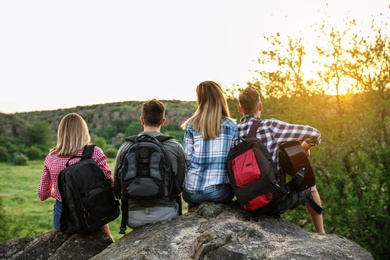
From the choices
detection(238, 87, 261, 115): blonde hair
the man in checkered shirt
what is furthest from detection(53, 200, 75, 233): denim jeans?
detection(238, 87, 261, 115): blonde hair

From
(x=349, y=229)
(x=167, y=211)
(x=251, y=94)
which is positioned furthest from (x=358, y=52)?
(x=167, y=211)

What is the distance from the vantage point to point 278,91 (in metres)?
15.3

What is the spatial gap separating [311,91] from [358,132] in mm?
1963

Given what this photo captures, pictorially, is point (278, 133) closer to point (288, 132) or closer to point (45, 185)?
point (288, 132)

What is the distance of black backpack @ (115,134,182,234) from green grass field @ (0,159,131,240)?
694 inches

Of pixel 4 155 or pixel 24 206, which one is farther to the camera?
pixel 4 155

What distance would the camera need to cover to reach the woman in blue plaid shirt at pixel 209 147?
5.93 meters

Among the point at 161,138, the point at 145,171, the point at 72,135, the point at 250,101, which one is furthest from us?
the point at 72,135

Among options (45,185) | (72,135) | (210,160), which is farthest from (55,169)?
(210,160)

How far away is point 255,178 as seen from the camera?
558cm

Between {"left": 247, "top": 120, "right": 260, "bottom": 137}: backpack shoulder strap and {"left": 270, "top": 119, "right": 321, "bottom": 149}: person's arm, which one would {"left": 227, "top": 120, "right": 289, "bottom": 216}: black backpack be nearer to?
{"left": 247, "top": 120, "right": 260, "bottom": 137}: backpack shoulder strap

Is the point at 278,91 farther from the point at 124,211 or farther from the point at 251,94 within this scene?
the point at 124,211

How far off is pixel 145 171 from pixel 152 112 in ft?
2.61

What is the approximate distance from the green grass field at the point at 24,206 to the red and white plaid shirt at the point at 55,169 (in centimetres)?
1608
